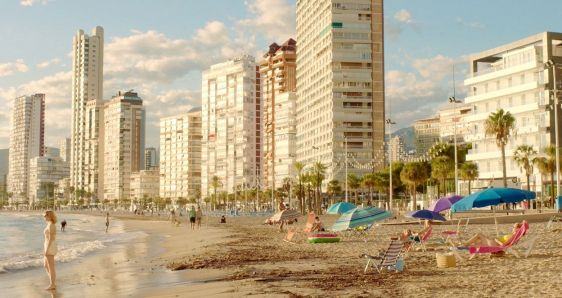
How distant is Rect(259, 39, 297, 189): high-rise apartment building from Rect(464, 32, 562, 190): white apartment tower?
72789mm

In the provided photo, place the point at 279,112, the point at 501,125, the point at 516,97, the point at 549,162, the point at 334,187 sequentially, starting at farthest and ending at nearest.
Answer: the point at 279,112
the point at 334,187
the point at 516,97
the point at 549,162
the point at 501,125

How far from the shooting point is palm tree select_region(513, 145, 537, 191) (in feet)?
221

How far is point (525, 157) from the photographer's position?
6794cm

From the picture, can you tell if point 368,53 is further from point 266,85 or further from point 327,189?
point 266,85

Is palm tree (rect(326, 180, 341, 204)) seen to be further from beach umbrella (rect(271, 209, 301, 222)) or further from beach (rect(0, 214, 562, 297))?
beach (rect(0, 214, 562, 297))

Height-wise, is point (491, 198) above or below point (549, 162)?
below

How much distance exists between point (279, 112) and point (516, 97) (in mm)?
93665

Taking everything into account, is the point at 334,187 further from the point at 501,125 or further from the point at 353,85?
the point at 501,125

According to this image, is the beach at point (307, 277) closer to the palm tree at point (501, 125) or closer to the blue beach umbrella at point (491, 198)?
the blue beach umbrella at point (491, 198)

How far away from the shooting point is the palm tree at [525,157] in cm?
6738

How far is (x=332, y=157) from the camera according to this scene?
12369 centimetres

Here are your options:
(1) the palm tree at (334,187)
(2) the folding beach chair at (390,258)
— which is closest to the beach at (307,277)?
(2) the folding beach chair at (390,258)

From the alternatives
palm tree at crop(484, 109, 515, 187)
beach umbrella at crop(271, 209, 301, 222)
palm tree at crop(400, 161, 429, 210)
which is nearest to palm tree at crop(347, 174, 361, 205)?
palm tree at crop(400, 161, 429, 210)

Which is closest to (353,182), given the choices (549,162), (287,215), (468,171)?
(468,171)
